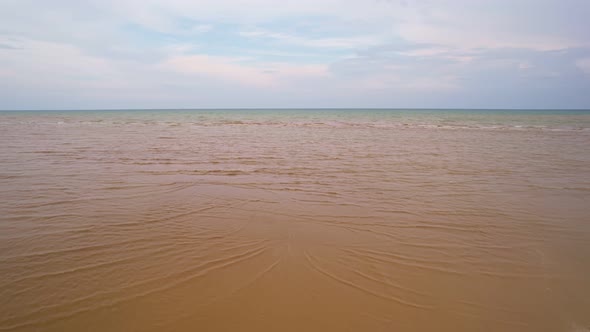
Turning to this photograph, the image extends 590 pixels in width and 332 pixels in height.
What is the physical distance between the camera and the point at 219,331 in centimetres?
270

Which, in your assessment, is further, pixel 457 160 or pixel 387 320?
pixel 457 160

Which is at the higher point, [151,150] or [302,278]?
[151,150]

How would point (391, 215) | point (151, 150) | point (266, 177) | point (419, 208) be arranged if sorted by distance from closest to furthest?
point (391, 215)
point (419, 208)
point (266, 177)
point (151, 150)

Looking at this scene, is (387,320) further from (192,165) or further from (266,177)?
(192,165)

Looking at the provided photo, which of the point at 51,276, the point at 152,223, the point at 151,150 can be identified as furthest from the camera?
the point at 151,150

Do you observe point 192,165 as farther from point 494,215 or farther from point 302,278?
point 494,215

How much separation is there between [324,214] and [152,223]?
3.20m

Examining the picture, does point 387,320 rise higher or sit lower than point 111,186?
lower

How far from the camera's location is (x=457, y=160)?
11.6 meters

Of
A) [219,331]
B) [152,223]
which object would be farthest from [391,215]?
[152,223]

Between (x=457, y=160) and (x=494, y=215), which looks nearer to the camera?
(x=494, y=215)

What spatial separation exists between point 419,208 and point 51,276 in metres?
6.14

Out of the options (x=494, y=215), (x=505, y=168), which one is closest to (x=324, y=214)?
(x=494, y=215)

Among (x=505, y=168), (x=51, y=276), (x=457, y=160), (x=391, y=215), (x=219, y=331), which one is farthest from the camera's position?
(x=457, y=160)
